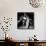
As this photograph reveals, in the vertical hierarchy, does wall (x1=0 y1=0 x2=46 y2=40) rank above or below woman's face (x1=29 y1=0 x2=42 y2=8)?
below

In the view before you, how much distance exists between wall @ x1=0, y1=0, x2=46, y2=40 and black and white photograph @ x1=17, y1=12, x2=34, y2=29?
0.34ft

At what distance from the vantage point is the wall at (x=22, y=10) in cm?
416

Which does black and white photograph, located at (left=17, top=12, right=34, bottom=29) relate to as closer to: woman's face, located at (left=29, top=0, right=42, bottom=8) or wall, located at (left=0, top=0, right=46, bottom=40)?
wall, located at (left=0, top=0, right=46, bottom=40)

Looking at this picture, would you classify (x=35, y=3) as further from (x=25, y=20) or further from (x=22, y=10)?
(x=25, y=20)

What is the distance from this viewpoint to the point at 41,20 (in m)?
4.20

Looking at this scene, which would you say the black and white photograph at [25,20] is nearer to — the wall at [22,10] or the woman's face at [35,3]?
the wall at [22,10]

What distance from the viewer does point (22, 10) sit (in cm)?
420

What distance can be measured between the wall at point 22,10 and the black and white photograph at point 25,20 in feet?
0.34

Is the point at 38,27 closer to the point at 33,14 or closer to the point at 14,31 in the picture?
the point at 33,14

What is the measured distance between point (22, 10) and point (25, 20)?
357 millimetres

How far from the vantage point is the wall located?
4.16 meters

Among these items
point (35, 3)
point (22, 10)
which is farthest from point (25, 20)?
point (35, 3)

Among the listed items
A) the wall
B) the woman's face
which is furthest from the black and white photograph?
the woman's face

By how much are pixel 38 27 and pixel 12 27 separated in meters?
0.88
